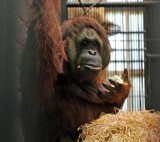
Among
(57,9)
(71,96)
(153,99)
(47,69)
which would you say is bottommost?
(153,99)

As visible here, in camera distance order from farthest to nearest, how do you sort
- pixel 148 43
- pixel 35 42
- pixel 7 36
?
pixel 148 43 < pixel 35 42 < pixel 7 36

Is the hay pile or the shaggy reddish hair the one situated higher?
the shaggy reddish hair

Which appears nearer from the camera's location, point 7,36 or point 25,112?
point 7,36

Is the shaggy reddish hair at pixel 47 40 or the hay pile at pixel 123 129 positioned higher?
the shaggy reddish hair at pixel 47 40

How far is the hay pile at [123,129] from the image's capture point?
5.24ft

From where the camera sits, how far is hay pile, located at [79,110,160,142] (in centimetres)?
160

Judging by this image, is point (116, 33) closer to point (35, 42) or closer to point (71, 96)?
point (71, 96)

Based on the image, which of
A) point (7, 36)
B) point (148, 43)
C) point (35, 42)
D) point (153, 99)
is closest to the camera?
point (7, 36)

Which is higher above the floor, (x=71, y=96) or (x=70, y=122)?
(x=71, y=96)

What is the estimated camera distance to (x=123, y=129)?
1.66 m

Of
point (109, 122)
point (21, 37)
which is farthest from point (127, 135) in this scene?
point (21, 37)

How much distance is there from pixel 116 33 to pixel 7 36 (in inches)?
95.4

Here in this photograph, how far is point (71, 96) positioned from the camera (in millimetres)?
1924

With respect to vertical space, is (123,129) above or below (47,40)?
below
